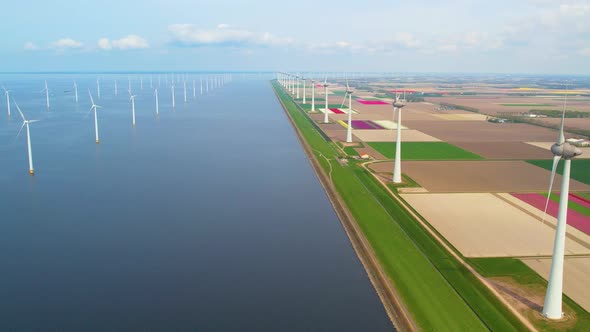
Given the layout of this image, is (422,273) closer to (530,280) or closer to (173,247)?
(530,280)

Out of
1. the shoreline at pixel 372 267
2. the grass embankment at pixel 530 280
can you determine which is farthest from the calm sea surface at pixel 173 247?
the grass embankment at pixel 530 280

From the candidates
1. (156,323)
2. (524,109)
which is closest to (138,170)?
(156,323)

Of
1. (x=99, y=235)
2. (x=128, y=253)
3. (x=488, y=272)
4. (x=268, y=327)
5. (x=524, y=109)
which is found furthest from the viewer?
(x=524, y=109)

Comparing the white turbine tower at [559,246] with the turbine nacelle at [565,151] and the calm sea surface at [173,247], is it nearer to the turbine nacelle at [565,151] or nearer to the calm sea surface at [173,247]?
the turbine nacelle at [565,151]

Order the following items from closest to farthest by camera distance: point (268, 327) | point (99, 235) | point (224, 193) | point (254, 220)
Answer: point (268, 327) → point (99, 235) → point (254, 220) → point (224, 193)

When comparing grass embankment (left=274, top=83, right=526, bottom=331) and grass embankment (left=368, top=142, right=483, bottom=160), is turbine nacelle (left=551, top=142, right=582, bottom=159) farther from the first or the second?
grass embankment (left=368, top=142, right=483, bottom=160)

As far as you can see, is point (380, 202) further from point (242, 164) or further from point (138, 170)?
point (138, 170)

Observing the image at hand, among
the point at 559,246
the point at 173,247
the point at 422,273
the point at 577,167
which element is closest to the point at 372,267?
the point at 422,273

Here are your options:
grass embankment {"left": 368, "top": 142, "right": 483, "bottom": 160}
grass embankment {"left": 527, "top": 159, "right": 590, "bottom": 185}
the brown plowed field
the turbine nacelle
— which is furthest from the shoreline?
grass embankment {"left": 527, "top": 159, "right": 590, "bottom": 185}
